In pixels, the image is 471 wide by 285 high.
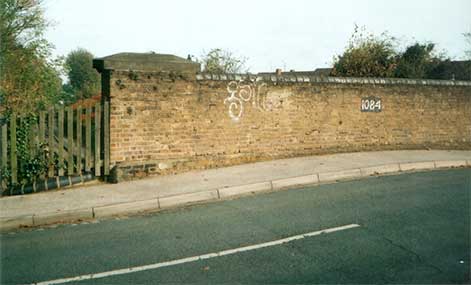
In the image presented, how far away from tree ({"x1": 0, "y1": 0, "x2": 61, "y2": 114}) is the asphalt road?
14723mm

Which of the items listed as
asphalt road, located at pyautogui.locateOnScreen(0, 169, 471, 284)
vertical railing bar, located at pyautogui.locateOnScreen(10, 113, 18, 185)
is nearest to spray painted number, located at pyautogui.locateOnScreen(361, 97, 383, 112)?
asphalt road, located at pyautogui.locateOnScreen(0, 169, 471, 284)

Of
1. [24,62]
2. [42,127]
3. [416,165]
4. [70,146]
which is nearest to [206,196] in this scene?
[70,146]

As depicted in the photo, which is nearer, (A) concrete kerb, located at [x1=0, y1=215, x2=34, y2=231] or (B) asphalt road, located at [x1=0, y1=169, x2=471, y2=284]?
(B) asphalt road, located at [x1=0, y1=169, x2=471, y2=284]

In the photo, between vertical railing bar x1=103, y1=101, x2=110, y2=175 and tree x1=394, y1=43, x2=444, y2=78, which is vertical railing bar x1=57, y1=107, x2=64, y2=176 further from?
tree x1=394, y1=43, x2=444, y2=78

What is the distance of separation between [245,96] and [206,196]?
359cm

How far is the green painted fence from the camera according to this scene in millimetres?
8336

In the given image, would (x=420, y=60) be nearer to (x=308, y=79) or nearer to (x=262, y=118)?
(x=308, y=79)

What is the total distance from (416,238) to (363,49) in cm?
1640

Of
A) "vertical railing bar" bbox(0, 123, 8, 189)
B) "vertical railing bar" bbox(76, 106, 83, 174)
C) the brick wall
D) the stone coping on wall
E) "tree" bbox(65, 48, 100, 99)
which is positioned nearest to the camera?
"vertical railing bar" bbox(0, 123, 8, 189)

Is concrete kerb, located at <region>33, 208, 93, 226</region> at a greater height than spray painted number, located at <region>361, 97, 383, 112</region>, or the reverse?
spray painted number, located at <region>361, 97, 383, 112</region>

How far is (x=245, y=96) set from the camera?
1078 cm

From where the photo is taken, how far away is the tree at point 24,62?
758 inches

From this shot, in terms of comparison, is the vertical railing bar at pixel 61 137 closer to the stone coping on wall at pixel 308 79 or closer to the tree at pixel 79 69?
the stone coping on wall at pixel 308 79

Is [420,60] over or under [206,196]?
over
